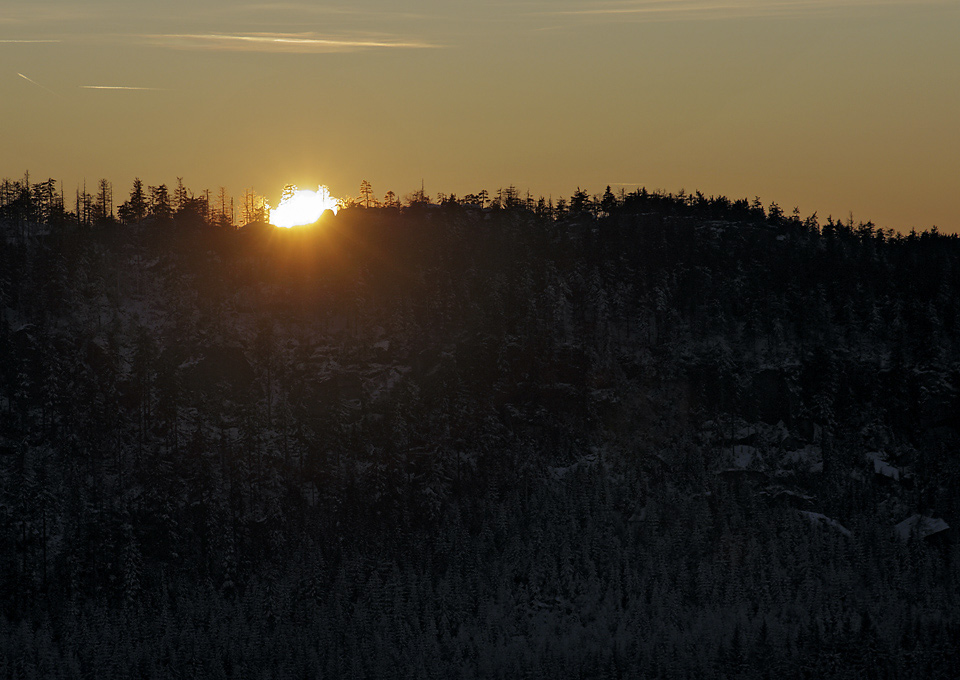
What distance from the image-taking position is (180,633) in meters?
188

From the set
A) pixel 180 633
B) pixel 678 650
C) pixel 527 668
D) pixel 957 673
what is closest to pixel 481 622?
pixel 527 668

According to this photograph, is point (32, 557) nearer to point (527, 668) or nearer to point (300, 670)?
point (300, 670)

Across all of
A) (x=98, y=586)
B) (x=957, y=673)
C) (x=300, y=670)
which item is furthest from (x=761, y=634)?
(x=98, y=586)

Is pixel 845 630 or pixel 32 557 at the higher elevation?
pixel 32 557

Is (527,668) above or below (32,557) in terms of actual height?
below

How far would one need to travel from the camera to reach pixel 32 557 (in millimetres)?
196375

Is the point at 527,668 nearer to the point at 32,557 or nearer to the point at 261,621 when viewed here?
the point at 261,621

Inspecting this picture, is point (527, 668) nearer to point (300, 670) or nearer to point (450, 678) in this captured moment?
point (450, 678)

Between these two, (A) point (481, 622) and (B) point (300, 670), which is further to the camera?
(A) point (481, 622)

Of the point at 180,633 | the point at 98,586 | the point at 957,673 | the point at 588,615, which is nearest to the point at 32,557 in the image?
the point at 98,586

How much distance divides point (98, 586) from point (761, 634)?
3491 inches

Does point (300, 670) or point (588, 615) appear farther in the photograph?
point (588, 615)

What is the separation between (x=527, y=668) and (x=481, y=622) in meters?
12.7

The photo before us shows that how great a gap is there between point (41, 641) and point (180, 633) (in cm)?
1713
